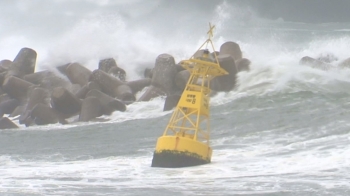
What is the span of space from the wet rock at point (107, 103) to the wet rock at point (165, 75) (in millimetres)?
1773

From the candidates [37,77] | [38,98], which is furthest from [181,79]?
[37,77]

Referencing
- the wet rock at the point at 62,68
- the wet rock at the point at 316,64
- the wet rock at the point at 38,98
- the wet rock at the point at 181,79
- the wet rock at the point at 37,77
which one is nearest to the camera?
the wet rock at the point at 181,79

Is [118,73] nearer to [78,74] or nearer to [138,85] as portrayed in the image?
[78,74]

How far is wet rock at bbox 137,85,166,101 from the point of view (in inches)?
1118

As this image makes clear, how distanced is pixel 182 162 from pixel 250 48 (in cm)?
2586

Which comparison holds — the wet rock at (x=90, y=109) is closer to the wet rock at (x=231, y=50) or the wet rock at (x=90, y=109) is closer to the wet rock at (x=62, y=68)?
the wet rock at (x=231, y=50)

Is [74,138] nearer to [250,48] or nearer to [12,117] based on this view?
[12,117]

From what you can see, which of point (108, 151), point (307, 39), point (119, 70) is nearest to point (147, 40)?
point (119, 70)

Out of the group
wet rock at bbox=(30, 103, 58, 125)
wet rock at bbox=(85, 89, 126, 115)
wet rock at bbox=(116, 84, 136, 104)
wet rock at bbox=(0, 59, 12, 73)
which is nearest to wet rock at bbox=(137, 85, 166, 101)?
wet rock at bbox=(116, 84, 136, 104)

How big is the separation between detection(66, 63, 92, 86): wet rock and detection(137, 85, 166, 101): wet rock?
2.82 metres

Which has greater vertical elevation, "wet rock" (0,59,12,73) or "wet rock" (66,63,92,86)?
"wet rock" (0,59,12,73)

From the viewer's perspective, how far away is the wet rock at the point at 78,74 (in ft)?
102

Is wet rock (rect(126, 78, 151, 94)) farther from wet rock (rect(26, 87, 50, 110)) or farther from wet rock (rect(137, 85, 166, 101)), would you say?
wet rock (rect(26, 87, 50, 110))

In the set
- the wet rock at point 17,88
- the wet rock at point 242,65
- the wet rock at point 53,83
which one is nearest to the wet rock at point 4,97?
the wet rock at point 17,88
